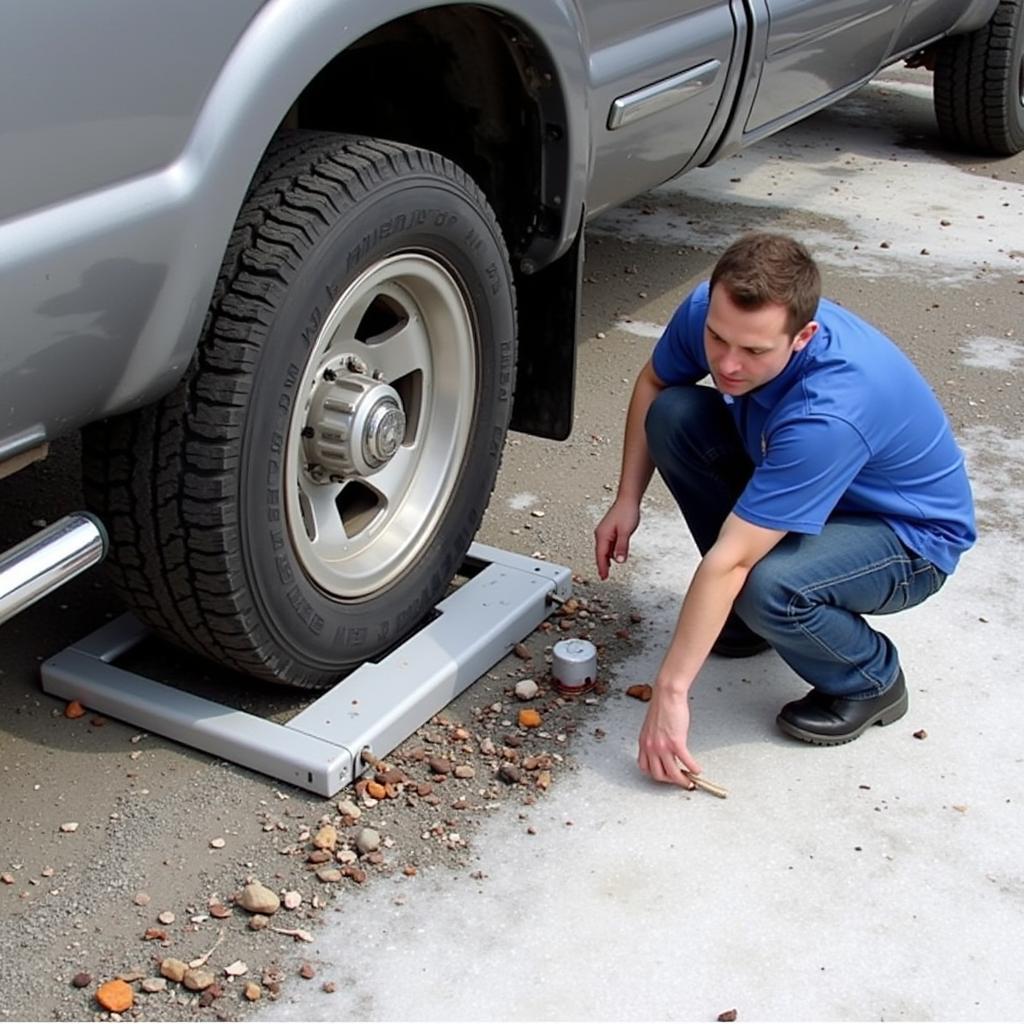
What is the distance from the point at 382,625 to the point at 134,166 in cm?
109

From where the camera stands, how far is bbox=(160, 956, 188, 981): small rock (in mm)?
2271

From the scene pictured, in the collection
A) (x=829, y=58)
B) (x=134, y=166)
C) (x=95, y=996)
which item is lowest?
(x=95, y=996)

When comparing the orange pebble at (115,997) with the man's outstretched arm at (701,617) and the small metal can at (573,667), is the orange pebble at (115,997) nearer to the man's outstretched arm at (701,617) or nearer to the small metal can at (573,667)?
the man's outstretched arm at (701,617)

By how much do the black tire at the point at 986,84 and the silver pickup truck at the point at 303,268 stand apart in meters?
3.02

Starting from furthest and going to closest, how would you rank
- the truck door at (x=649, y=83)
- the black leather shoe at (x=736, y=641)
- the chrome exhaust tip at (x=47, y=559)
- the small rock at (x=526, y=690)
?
1. the truck door at (x=649, y=83)
2. the black leather shoe at (x=736, y=641)
3. the small rock at (x=526, y=690)
4. the chrome exhaust tip at (x=47, y=559)

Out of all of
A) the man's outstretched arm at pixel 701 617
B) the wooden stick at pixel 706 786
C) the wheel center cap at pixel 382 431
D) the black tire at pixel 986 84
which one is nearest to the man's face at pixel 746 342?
the man's outstretched arm at pixel 701 617

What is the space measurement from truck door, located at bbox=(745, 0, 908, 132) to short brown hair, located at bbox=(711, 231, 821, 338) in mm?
1555

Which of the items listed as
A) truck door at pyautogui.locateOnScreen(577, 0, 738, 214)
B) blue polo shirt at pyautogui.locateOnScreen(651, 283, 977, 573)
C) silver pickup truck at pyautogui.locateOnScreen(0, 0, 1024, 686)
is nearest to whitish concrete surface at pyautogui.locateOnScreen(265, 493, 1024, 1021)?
blue polo shirt at pyautogui.locateOnScreen(651, 283, 977, 573)

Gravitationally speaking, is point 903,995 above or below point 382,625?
below

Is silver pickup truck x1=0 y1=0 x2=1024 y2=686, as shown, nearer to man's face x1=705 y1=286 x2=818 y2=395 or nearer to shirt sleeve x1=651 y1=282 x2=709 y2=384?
shirt sleeve x1=651 y1=282 x2=709 y2=384

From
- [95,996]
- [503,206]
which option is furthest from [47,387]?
[503,206]

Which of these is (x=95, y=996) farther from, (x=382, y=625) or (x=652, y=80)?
(x=652, y=80)

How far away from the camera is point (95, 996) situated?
A: 224 cm

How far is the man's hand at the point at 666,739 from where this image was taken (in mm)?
2639
